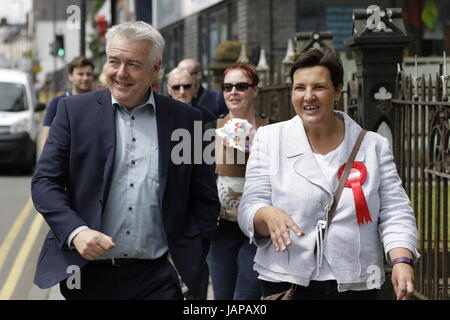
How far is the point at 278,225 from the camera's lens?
3.54 meters

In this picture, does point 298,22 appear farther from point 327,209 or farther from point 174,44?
point 327,209

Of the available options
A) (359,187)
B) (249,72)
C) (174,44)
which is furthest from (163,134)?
(174,44)

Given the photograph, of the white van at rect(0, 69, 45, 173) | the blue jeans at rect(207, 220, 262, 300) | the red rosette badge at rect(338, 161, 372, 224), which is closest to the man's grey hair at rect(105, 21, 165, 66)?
the red rosette badge at rect(338, 161, 372, 224)

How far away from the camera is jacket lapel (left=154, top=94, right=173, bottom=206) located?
377 cm

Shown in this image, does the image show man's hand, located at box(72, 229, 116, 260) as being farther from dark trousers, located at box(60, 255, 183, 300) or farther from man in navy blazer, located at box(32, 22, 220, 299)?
dark trousers, located at box(60, 255, 183, 300)

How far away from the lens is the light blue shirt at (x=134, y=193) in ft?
12.3

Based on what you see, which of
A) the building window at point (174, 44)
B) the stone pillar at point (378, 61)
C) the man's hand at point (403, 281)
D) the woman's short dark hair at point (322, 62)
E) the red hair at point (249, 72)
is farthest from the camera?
the building window at point (174, 44)

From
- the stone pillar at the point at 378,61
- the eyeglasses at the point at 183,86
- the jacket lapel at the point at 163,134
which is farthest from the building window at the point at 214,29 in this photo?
the jacket lapel at the point at 163,134

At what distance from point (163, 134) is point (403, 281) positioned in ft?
3.63

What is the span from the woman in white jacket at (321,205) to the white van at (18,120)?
1474 cm

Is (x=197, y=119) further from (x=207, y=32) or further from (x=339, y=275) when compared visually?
(x=207, y=32)

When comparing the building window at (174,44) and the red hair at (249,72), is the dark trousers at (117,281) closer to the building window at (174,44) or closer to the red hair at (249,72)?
the red hair at (249,72)
